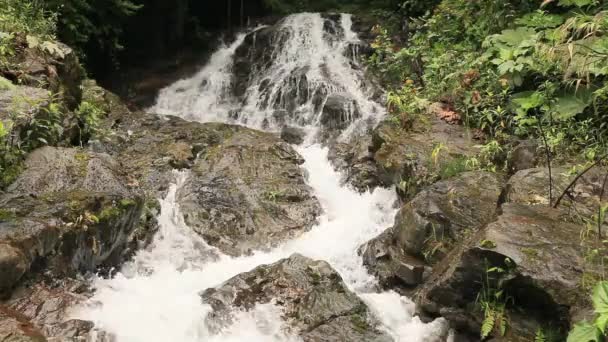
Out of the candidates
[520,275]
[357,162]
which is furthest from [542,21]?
[520,275]

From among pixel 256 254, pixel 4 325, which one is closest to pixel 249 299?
pixel 256 254

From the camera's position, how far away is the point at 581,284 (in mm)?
3932

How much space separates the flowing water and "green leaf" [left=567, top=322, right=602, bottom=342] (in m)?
1.83

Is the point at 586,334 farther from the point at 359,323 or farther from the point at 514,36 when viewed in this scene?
the point at 514,36

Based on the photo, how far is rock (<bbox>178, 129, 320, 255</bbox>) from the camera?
7.19m

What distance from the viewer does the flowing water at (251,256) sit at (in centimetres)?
498

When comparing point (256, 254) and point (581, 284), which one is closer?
point (581, 284)

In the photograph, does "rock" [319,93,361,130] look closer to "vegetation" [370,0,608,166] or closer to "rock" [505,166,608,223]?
"vegetation" [370,0,608,166]

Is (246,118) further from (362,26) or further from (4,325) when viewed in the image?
(4,325)

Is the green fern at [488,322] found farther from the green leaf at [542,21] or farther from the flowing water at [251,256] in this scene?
the green leaf at [542,21]

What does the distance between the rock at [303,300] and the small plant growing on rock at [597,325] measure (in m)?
2.19

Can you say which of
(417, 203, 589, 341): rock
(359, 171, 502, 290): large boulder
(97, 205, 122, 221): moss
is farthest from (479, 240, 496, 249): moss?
(97, 205, 122, 221): moss

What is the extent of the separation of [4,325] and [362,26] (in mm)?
13592

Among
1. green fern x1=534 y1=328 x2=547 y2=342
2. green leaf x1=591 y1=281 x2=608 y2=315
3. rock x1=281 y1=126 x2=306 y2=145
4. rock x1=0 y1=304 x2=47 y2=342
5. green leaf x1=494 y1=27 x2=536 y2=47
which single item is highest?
green leaf x1=494 y1=27 x2=536 y2=47
